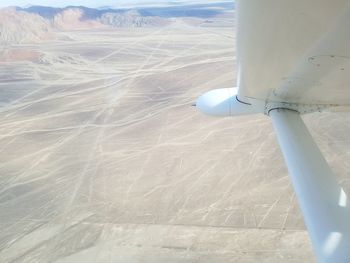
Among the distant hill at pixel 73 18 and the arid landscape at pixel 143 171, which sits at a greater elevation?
the distant hill at pixel 73 18

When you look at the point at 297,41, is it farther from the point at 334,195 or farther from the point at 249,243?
the point at 249,243

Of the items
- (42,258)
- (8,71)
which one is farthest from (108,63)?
(42,258)

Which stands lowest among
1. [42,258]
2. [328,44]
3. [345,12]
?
[42,258]

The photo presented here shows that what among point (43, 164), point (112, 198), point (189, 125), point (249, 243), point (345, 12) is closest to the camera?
point (345, 12)

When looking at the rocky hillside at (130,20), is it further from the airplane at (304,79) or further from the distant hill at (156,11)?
the airplane at (304,79)

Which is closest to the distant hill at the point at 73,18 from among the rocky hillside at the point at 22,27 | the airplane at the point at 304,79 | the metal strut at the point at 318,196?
the rocky hillside at the point at 22,27

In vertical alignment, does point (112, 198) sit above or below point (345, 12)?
below

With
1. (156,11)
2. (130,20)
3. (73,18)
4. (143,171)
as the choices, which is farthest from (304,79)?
(156,11)
